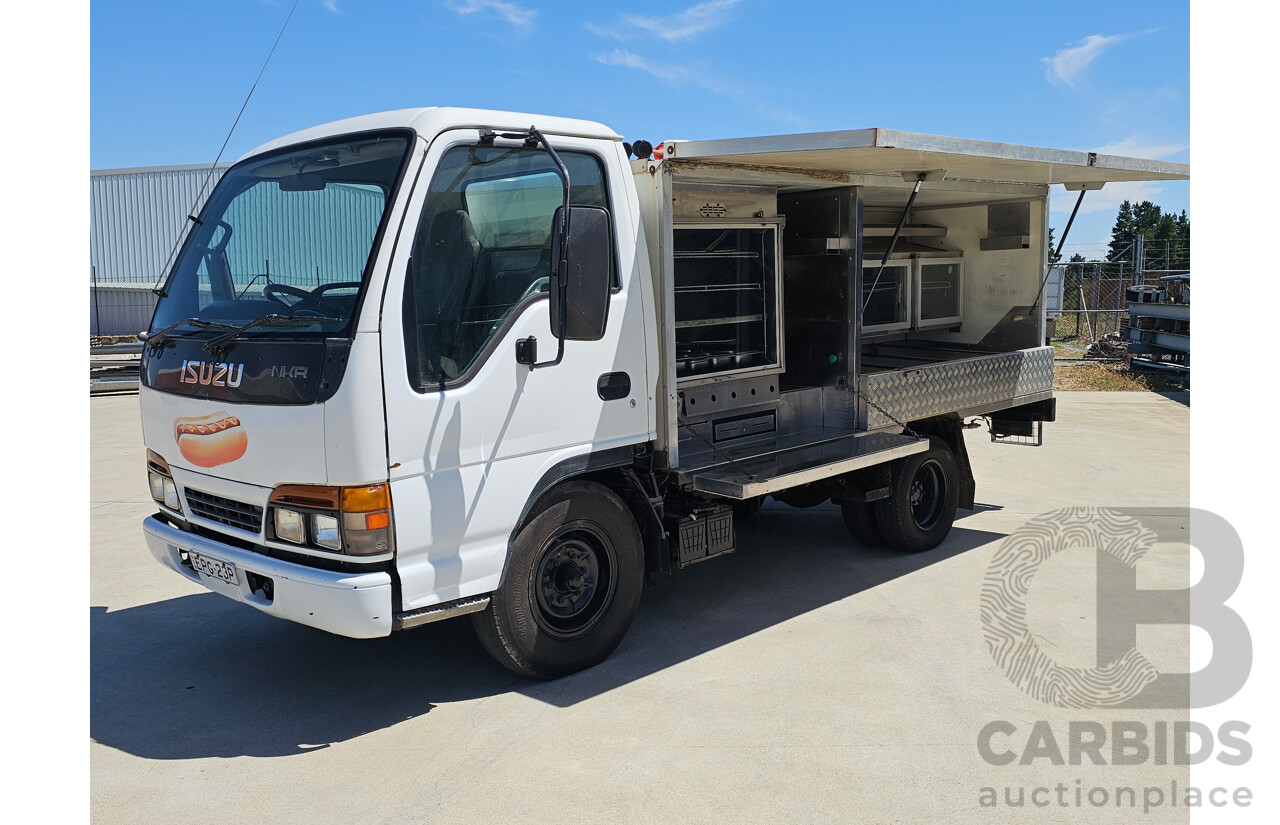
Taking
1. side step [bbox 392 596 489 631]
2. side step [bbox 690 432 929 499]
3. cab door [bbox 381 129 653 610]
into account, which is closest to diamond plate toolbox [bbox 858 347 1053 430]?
side step [bbox 690 432 929 499]

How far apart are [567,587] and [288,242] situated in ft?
6.73

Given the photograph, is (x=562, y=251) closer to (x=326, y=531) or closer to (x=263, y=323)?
(x=263, y=323)

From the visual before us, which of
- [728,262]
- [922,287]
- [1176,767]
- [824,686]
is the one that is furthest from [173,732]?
[922,287]

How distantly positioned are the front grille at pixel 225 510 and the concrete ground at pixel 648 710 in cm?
88

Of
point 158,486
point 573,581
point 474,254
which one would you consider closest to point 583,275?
point 474,254

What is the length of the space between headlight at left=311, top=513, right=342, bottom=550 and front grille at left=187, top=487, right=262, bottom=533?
1.18 feet

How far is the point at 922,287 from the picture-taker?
7914mm

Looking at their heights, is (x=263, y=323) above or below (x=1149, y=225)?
below

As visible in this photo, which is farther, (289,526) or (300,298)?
(300,298)

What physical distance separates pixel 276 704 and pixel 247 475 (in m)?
1.15

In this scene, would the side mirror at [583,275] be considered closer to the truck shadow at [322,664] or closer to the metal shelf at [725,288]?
the metal shelf at [725,288]

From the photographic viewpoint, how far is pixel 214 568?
424cm

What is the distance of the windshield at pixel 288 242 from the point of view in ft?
12.8

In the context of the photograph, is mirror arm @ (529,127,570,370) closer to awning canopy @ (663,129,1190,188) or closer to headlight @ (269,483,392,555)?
awning canopy @ (663,129,1190,188)
